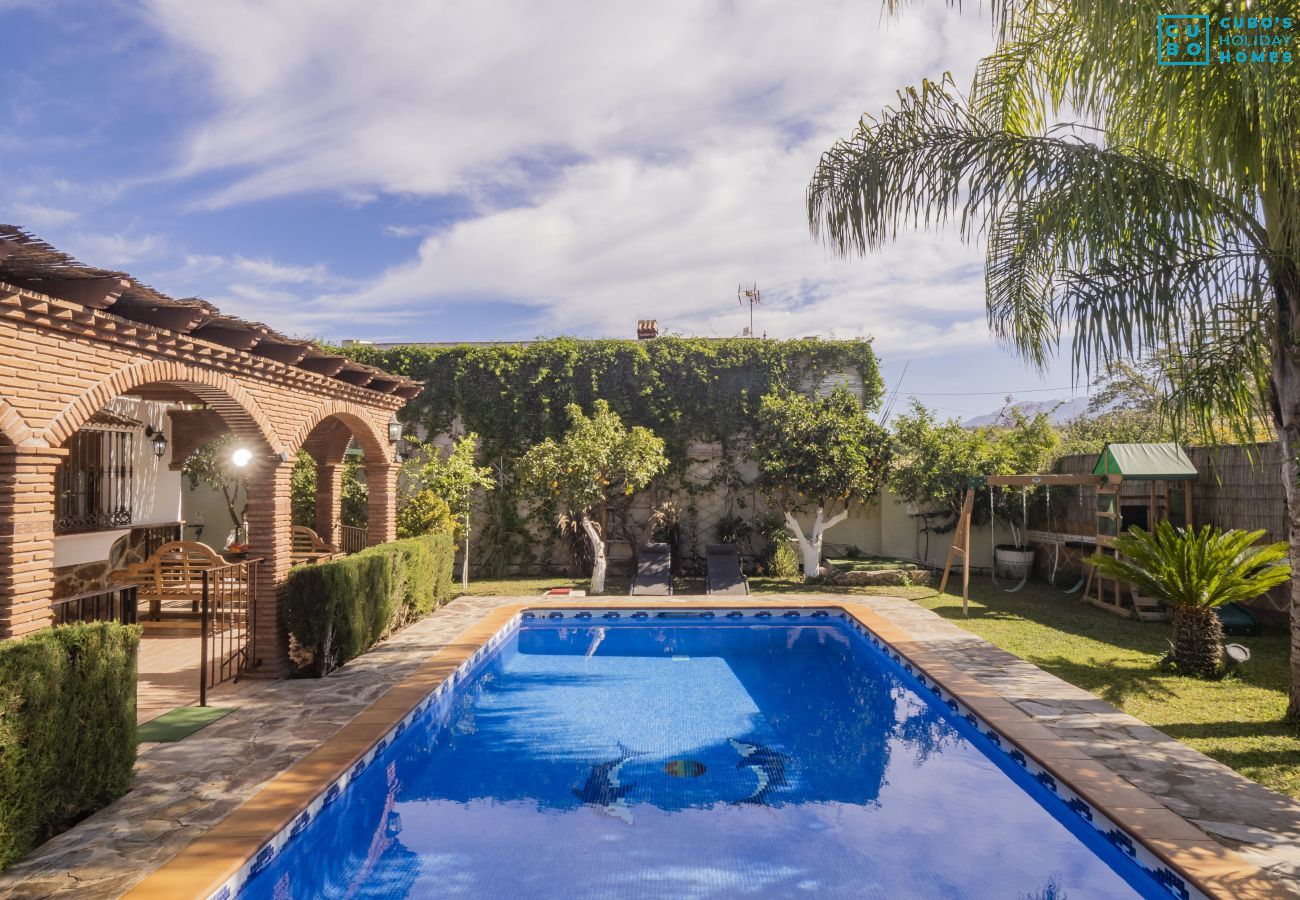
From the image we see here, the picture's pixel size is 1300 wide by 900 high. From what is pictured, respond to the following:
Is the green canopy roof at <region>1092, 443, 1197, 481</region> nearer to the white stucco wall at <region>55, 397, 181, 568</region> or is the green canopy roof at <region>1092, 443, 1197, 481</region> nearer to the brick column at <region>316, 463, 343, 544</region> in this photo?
the brick column at <region>316, 463, 343, 544</region>

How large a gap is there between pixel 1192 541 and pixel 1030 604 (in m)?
4.65

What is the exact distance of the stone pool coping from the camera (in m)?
3.44

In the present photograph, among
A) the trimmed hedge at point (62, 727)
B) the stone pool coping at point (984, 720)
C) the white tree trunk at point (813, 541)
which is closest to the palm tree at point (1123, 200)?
the stone pool coping at point (984, 720)

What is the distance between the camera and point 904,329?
53.8ft

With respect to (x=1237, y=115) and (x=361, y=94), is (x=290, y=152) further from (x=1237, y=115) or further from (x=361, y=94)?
(x=1237, y=115)

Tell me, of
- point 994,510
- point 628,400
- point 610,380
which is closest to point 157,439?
point 610,380

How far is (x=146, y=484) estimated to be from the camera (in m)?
11.9

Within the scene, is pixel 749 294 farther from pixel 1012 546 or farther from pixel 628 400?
pixel 1012 546

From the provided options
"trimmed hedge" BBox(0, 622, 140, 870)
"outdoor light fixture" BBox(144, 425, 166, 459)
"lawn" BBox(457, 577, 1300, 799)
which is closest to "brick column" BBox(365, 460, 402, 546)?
"lawn" BBox(457, 577, 1300, 799)

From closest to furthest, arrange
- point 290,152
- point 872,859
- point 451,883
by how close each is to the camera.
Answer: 1. point 451,883
2. point 872,859
3. point 290,152

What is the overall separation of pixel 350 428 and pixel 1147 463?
11.6 m

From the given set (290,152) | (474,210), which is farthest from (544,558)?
(290,152)

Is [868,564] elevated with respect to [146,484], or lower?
lower

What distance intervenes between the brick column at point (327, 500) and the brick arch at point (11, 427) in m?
7.57
